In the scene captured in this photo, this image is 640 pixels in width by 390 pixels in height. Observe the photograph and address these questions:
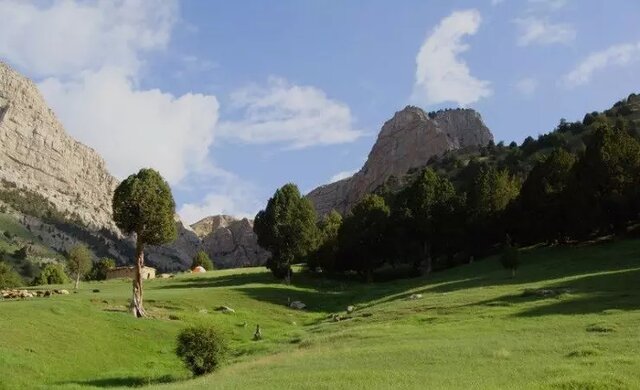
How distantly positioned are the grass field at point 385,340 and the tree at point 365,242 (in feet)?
133

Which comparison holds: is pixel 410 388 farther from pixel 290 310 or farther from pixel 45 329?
pixel 290 310

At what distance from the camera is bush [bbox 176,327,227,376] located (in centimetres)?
3209

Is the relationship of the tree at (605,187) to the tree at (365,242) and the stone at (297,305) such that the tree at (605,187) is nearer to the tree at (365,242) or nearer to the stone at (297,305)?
the tree at (365,242)

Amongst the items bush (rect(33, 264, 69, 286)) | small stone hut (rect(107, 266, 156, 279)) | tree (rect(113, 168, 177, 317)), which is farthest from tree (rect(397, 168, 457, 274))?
bush (rect(33, 264, 69, 286))

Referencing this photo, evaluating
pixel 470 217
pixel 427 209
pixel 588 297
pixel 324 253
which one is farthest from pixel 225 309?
pixel 470 217

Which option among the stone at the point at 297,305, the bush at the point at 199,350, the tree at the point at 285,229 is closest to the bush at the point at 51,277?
the tree at the point at 285,229

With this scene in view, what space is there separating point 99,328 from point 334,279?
6394 centimetres

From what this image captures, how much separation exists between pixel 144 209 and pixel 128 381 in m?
23.7

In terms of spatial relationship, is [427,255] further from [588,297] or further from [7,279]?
[7,279]

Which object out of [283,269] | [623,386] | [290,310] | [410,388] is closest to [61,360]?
[410,388]

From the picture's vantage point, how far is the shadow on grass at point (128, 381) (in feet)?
99.8

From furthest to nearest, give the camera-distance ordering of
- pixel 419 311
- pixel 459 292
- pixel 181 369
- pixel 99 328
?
pixel 459 292 → pixel 419 311 → pixel 99 328 → pixel 181 369

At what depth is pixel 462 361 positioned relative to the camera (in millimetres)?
24844

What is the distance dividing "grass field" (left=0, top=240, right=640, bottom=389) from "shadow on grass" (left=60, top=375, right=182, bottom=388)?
11 centimetres
